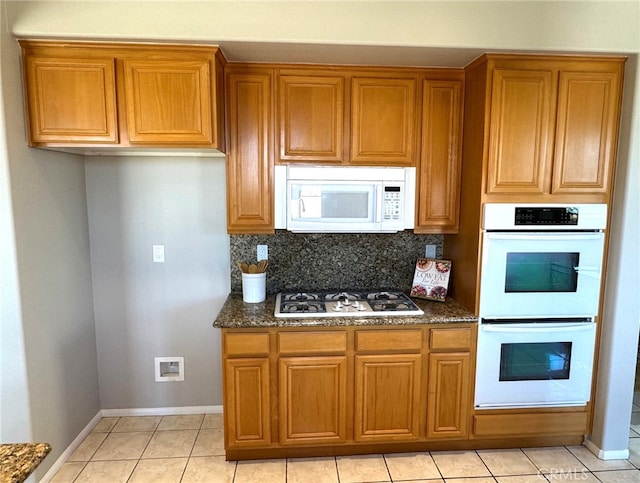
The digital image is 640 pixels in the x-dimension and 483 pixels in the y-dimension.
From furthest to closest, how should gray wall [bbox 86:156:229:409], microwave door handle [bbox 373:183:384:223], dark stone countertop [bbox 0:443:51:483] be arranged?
gray wall [bbox 86:156:229:409] → microwave door handle [bbox 373:183:384:223] → dark stone countertop [bbox 0:443:51:483]

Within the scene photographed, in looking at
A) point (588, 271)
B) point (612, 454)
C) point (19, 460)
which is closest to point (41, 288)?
point (19, 460)

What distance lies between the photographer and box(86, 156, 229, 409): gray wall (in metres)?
2.74

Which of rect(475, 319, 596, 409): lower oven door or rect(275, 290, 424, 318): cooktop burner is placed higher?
rect(275, 290, 424, 318): cooktop burner

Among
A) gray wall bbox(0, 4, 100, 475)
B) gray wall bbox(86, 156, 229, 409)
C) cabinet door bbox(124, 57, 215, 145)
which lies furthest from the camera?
gray wall bbox(86, 156, 229, 409)

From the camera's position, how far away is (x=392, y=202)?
2.50 m

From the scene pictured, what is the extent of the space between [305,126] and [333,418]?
67.5 inches

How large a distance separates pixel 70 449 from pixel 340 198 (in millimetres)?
2212

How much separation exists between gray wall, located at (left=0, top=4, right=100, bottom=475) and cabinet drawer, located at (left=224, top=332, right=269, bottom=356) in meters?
0.97

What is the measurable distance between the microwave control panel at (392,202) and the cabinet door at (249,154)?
2.26 ft

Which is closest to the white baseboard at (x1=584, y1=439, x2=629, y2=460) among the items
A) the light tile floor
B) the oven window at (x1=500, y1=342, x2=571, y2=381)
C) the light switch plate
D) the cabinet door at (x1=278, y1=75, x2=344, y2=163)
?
the light tile floor

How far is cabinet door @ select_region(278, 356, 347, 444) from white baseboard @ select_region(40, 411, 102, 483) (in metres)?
1.27

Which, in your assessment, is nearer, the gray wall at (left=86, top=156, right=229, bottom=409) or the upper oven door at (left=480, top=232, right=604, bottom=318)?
the upper oven door at (left=480, top=232, right=604, bottom=318)

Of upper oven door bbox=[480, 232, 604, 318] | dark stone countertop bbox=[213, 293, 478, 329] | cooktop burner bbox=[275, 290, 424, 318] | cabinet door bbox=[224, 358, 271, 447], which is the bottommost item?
cabinet door bbox=[224, 358, 271, 447]

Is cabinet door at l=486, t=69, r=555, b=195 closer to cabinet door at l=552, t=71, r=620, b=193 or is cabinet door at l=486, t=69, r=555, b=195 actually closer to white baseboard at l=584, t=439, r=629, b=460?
cabinet door at l=552, t=71, r=620, b=193
